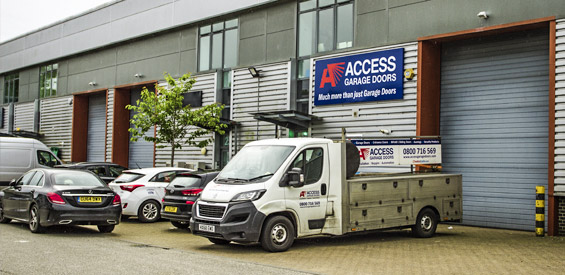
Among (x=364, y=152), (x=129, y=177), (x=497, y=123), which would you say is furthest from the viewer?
(x=129, y=177)

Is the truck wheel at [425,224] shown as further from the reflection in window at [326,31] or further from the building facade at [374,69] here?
the reflection in window at [326,31]

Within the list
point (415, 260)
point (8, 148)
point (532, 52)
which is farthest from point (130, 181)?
point (532, 52)

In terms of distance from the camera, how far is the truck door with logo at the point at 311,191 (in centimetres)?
1060

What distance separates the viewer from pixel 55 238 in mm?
11500

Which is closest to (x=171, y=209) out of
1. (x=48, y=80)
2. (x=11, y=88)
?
(x=48, y=80)

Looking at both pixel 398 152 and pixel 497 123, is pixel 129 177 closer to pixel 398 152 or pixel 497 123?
pixel 398 152

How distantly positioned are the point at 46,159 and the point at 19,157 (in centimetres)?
97

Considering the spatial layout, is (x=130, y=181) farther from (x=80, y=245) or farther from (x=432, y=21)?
(x=432, y=21)

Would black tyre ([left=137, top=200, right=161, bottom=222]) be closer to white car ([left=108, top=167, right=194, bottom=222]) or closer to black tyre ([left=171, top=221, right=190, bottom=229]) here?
white car ([left=108, top=167, right=194, bottom=222])

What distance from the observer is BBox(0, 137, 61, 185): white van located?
19.1m

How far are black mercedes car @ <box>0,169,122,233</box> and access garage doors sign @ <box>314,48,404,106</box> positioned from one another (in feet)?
26.6

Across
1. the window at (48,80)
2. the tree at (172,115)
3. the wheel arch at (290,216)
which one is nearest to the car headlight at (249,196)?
the wheel arch at (290,216)

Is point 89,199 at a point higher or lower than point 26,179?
lower

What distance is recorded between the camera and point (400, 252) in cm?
1041
